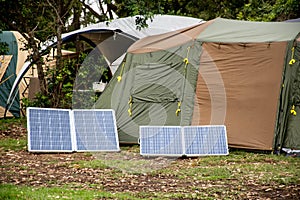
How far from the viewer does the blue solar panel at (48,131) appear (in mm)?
8931

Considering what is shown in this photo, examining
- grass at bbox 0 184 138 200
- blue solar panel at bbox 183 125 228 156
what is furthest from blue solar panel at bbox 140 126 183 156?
grass at bbox 0 184 138 200

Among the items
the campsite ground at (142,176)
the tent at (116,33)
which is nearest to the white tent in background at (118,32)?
the tent at (116,33)

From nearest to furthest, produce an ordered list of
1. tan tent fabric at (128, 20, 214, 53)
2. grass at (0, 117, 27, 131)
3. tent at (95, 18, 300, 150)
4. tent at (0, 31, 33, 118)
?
tent at (95, 18, 300, 150), tan tent fabric at (128, 20, 214, 53), grass at (0, 117, 27, 131), tent at (0, 31, 33, 118)

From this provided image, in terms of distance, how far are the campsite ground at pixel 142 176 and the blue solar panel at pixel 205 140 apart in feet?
0.59

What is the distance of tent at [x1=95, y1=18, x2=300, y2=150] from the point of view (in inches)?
356

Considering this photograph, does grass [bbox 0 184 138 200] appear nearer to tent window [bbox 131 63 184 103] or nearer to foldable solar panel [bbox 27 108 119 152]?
foldable solar panel [bbox 27 108 119 152]

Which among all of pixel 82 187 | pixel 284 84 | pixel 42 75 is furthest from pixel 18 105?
pixel 82 187

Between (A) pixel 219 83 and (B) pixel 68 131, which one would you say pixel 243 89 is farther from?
(B) pixel 68 131

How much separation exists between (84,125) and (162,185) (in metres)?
3.07

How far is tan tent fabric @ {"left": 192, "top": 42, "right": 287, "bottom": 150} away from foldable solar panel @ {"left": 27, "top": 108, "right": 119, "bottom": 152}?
4.70ft

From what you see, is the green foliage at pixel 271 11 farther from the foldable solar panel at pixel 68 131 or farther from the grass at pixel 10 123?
the grass at pixel 10 123

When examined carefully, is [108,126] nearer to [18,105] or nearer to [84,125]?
[84,125]

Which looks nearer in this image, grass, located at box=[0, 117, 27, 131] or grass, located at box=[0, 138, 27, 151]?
grass, located at box=[0, 138, 27, 151]

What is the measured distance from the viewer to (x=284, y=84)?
902 centimetres
